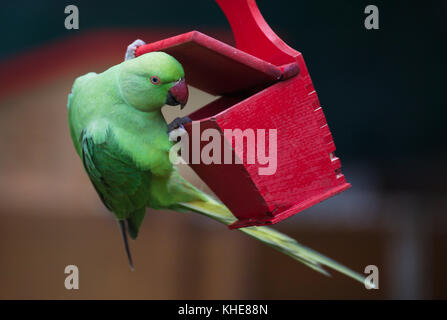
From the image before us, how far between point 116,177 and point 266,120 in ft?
1.80

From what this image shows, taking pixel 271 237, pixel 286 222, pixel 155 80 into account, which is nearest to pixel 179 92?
pixel 155 80

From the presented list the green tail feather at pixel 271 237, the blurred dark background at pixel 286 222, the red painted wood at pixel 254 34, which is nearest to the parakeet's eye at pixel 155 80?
the red painted wood at pixel 254 34

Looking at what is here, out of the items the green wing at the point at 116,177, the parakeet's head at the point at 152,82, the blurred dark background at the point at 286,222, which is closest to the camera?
the parakeet's head at the point at 152,82

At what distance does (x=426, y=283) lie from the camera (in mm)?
2941

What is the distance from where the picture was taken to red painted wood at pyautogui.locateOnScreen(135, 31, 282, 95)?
123 cm

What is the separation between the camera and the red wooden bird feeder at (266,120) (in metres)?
1.33

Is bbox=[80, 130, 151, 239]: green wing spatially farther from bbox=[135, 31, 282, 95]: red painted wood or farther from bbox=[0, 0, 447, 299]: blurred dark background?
bbox=[0, 0, 447, 299]: blurred dark background

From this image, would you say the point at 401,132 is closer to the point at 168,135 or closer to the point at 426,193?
the point at 426,193
